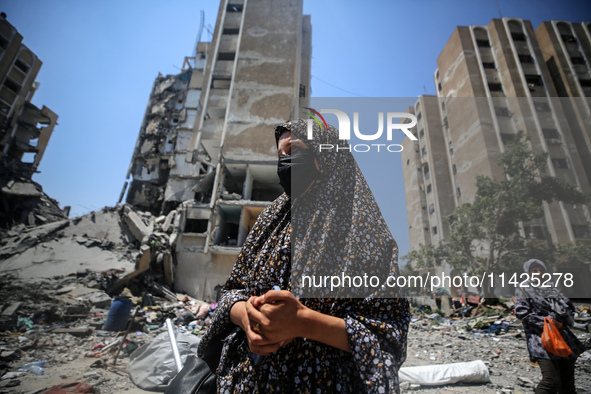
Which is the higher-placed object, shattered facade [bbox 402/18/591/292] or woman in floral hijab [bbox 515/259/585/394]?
shattered facade [bbox 402/18/591/292]

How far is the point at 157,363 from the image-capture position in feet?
10.6

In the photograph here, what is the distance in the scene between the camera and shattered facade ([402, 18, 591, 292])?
11023mm

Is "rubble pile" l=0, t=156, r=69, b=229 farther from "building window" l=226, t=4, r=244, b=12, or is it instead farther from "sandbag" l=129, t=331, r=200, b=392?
"building window" l=226, t=4, r=244, b=12

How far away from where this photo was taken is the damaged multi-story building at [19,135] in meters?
17.3

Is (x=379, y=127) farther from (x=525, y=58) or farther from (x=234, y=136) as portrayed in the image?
(x=525, y=58)

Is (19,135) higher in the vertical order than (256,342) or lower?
higher

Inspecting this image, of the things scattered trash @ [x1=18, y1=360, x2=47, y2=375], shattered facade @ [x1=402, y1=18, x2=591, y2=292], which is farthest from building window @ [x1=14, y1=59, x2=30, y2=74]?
shattered facade @ [x1=402, y1=18, x2=591, y2=292]

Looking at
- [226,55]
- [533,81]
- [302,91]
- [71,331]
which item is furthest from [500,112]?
[71,331]

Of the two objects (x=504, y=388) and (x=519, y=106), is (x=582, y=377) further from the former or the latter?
(x=519, y=106)

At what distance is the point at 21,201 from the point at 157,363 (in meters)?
22.6

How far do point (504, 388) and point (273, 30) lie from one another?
2191cm

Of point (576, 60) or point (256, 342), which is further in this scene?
point (576, 60)

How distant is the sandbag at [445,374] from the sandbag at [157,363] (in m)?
2.65

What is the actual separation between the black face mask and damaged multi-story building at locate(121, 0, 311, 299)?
38.7 feet
